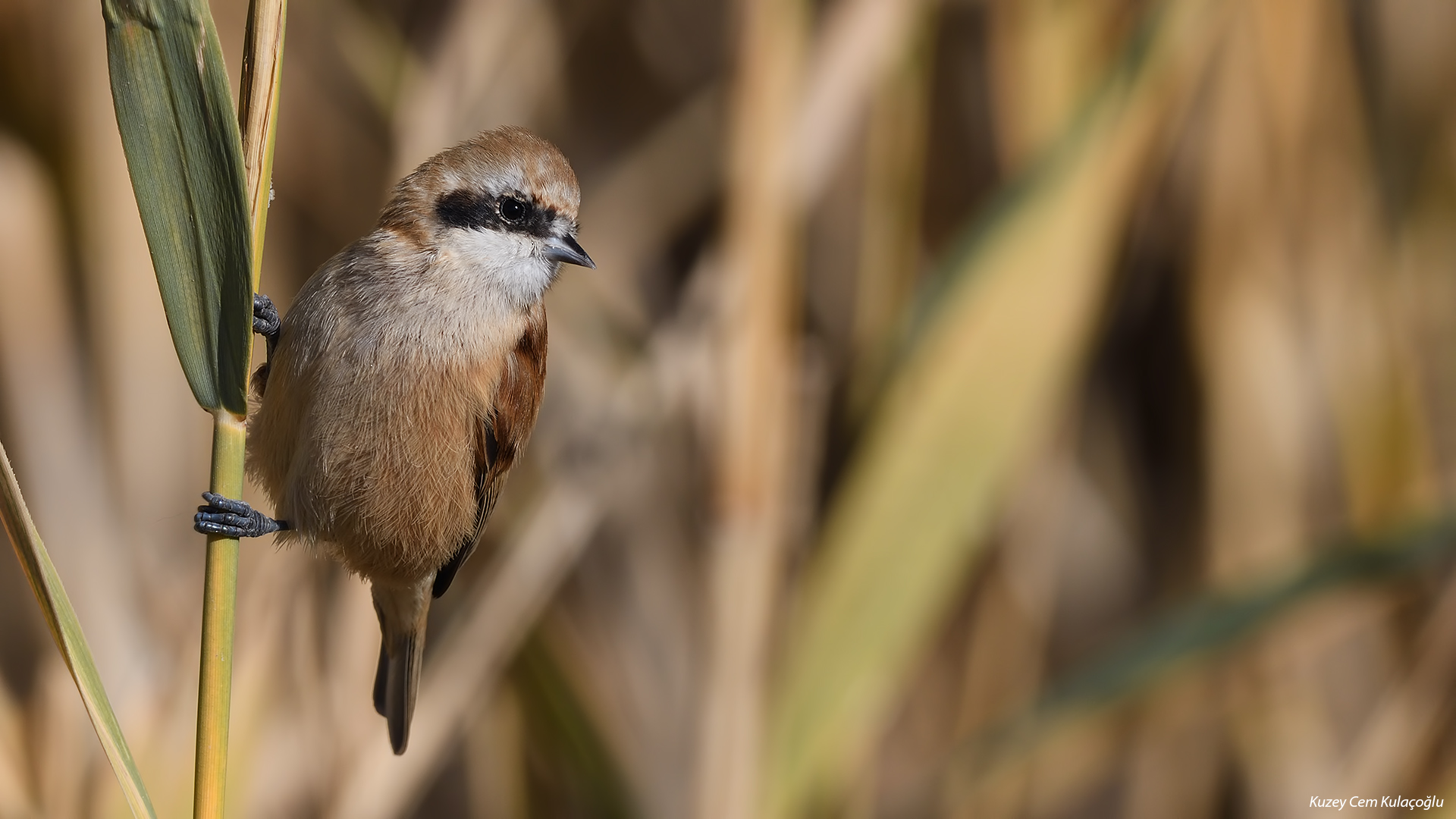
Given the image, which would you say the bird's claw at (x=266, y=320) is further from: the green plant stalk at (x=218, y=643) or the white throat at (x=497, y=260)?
the green plant stalk at (x=218, y=643)

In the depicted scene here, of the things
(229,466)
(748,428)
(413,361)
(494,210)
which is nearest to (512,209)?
(494,210)

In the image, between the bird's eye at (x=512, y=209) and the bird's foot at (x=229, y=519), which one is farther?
the bird's eye at (x=512, y=209)

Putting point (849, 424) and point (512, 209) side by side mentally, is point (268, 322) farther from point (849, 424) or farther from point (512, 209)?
point (849, 424)

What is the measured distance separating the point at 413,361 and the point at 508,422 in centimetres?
23

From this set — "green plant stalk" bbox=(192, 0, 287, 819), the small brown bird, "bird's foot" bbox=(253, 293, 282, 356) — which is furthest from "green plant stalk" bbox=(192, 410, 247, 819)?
"bird's foot" bbox=(253, 293, 282, 356)

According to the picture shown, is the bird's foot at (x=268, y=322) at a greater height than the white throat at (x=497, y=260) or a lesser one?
lesser

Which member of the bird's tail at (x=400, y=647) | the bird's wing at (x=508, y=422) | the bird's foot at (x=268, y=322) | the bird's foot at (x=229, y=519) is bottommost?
the bird's tail at (x=400, y=647)

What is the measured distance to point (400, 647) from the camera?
183 centimetres

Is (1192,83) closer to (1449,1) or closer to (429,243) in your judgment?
(1449,1)

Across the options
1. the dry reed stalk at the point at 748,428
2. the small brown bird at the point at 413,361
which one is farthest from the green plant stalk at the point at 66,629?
the dry reed stalk at the point at 748,428

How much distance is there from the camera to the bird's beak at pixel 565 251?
163cm

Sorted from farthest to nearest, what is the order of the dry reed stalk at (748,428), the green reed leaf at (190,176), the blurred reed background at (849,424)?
the blurred reed background at (849,424) < the dry reed stalk at (748,428) < the green reed leaf at (190,176)

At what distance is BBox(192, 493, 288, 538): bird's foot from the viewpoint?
3.34 feet

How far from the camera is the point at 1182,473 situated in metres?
2.88
